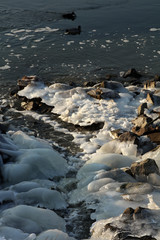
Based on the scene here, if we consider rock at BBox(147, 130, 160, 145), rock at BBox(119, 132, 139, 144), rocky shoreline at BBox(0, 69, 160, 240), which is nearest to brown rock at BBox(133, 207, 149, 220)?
rocky shoreline at BBox(0, 69, 160, 240)

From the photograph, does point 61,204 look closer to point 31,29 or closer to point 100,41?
point 100,41

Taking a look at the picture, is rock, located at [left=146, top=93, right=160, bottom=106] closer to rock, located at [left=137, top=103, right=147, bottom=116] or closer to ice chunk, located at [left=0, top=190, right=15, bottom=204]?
rock, located at [left=137, top=103, right=147, bottom=116]

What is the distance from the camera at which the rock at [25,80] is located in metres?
11.0

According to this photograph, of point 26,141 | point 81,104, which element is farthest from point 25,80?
point 26,141

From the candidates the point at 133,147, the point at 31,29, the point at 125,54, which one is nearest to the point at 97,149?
the point at 133,147

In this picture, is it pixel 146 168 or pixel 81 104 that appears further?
pixel 81 104

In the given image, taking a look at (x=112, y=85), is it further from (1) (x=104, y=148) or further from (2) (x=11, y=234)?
(2) (x=11, y=234)

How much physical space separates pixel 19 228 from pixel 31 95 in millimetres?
5788

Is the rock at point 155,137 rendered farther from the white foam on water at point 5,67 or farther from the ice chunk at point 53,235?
the white foam on water at point 5,67

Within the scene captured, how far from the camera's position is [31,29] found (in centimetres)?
1590

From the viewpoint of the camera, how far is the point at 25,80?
11.2m

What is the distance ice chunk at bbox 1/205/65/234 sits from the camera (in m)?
5.27

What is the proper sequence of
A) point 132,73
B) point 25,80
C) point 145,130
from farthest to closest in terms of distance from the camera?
point 132,73 < point 25,80 < point 145,130

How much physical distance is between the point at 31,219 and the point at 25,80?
6473 millimetres
